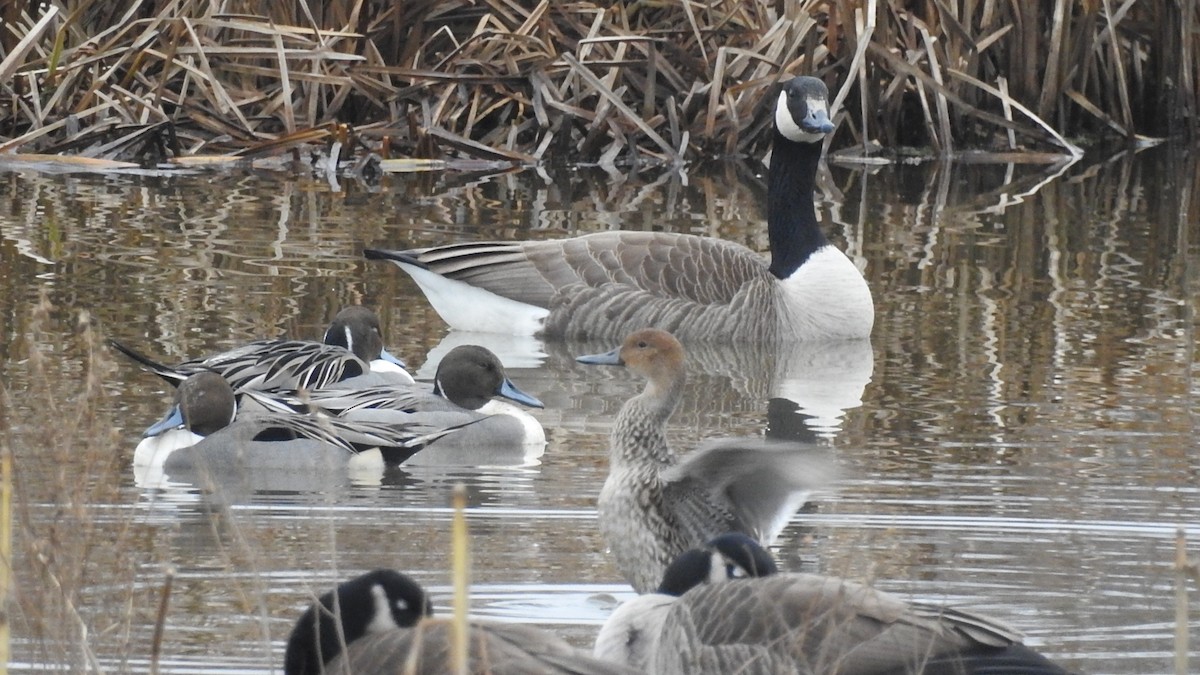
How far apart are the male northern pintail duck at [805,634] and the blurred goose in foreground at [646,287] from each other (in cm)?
580

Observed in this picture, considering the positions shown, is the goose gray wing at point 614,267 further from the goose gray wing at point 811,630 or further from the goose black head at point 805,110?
the goose gray wing at point 811,630

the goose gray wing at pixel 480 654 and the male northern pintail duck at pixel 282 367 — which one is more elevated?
the male northern pintail duck at pixel 282 367

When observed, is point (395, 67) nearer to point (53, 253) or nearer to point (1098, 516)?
point (53, 253)

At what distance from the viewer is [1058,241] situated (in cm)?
1329

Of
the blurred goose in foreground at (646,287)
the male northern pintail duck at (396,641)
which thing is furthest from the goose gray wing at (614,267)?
the male northern pintail duck at (396,641)

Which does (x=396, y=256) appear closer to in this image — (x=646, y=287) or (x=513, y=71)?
(x=646, y=287)

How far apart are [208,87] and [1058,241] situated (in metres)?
7.00

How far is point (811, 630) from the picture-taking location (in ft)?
13.5

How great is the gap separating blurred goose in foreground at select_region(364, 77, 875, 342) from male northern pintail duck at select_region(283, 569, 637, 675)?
20.9ft

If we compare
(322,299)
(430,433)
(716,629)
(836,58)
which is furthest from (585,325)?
(836,58)

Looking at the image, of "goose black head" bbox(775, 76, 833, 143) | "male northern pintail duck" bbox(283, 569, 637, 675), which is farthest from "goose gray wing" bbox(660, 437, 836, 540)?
"goose black head" bbox(775, 76, 833, 143)

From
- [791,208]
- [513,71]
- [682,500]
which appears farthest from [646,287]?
[513,71]

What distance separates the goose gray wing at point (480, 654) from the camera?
333 cm

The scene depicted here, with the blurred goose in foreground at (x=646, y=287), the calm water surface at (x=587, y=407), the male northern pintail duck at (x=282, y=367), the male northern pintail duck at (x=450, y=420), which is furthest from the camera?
the blurred goose in foreground at (x=646, y=287)
